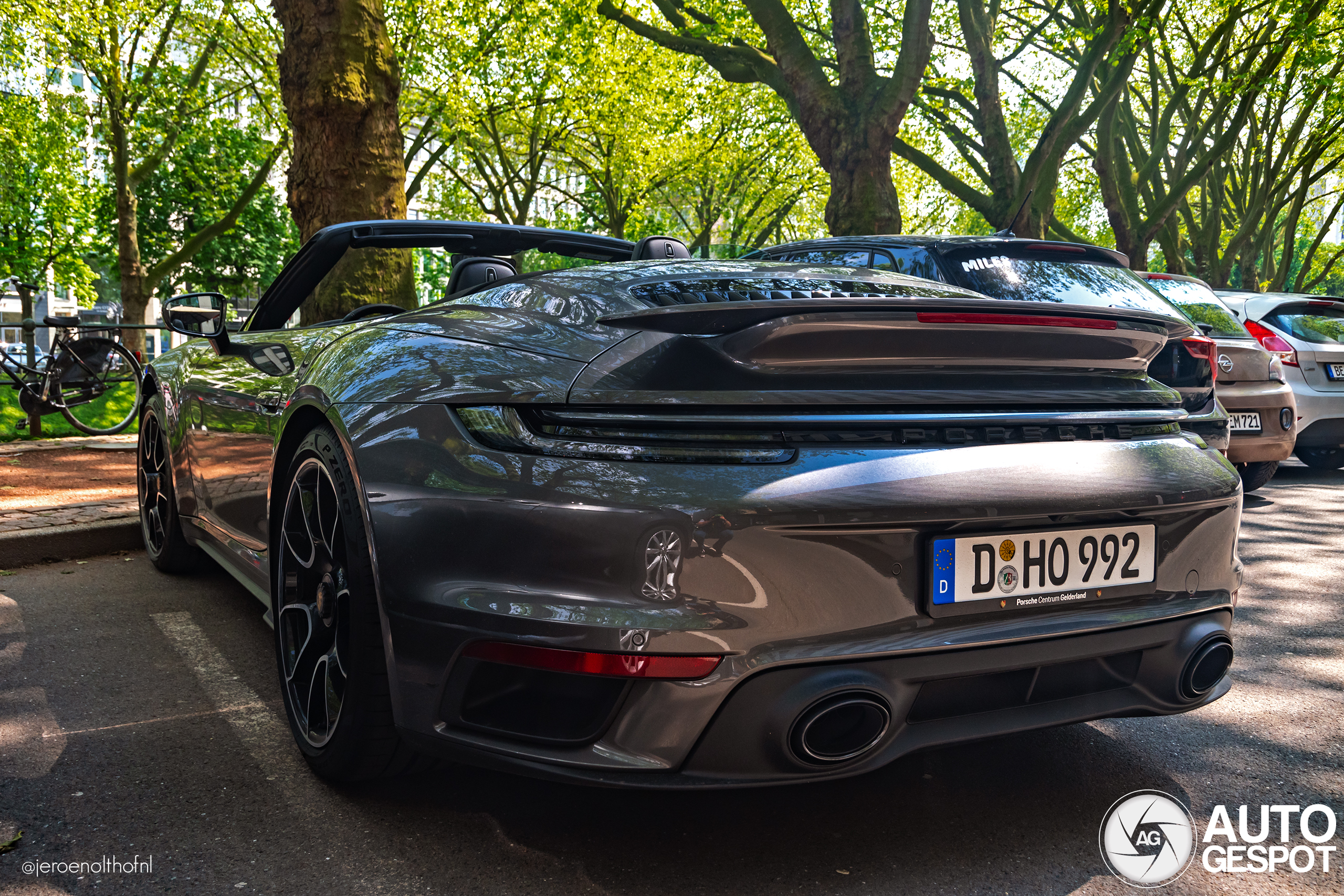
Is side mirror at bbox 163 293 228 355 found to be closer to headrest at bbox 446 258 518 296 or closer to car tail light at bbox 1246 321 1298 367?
headrest at bbox 446 258 518 296

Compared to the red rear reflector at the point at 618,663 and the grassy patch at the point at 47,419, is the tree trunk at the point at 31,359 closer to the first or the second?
the grassy patch at the point at 47,419

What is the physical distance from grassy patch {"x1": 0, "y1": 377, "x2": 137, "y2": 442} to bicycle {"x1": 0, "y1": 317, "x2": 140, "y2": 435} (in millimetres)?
23

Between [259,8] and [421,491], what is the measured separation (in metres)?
23.4

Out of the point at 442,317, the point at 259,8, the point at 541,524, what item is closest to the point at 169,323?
the point at 442,317

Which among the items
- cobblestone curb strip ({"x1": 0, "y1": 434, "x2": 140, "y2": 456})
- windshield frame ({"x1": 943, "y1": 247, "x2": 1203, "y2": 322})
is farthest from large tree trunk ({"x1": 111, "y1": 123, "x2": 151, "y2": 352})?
windshield frame ({"x1": 943, "y1": 247, "x2": 1203, "y2": 322})

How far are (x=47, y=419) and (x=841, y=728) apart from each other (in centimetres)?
1239

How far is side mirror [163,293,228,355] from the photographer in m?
3.98

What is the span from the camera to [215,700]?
319 cm

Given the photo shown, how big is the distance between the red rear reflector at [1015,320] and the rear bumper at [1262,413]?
5044 millimetres

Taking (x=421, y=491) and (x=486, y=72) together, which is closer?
(x=421, y=491)

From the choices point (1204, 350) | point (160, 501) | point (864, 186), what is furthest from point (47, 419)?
point (1204, 350)

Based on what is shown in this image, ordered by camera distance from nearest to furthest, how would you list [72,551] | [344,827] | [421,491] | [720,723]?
[720,723], [421,491], [344,827], [72,551]

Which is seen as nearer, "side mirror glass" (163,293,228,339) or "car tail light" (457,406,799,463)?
"car tail light" (457,406,799,463)

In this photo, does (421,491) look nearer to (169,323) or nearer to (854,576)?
(854,576)
